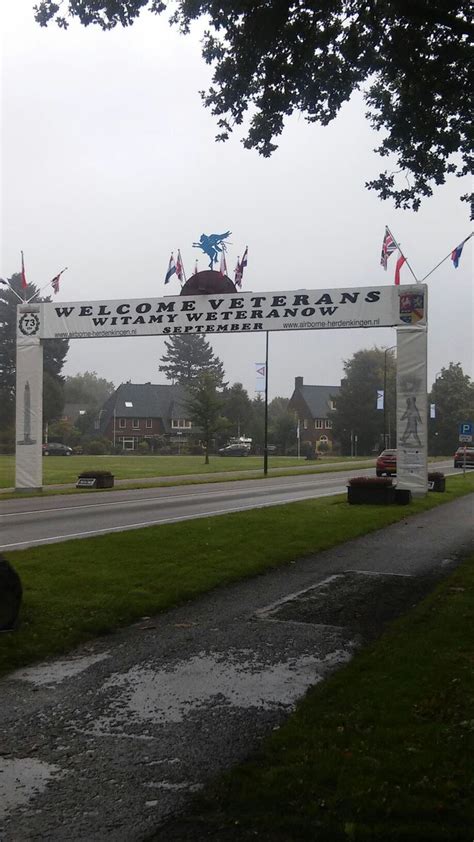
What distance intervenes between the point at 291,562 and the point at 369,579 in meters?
1.72

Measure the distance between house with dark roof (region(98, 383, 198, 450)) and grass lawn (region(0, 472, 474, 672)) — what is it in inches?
3375

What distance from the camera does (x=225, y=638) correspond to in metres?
6.75

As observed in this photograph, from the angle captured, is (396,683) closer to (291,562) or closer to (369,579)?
(369,579)

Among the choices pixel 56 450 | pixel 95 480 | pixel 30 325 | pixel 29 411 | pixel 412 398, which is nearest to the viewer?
pixel 412 398

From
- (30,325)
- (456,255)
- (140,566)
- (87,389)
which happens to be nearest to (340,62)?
(140,566)

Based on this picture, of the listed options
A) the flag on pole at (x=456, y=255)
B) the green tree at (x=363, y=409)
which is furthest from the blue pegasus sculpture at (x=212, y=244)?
the green tree at (x=363, y=409)

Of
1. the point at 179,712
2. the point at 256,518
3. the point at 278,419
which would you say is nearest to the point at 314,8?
the point at 179,712

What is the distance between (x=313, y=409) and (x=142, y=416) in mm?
26841

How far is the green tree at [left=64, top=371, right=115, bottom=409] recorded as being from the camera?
136 m

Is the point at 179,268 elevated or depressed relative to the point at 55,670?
elevated

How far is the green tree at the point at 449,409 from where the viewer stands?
9706cm

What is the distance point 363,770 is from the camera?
3738 millimetres

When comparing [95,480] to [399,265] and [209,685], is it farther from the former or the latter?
[209,685]

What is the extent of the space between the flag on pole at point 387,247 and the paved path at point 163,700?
15.8m
